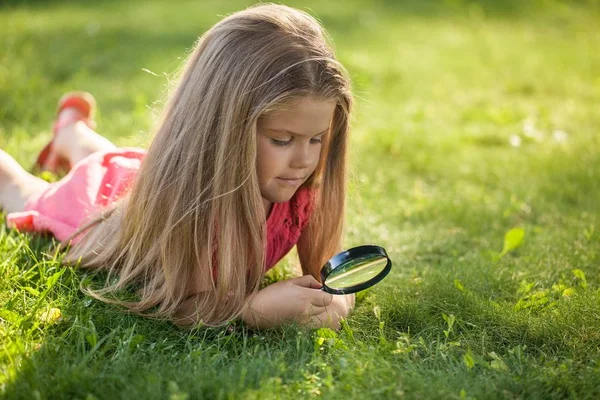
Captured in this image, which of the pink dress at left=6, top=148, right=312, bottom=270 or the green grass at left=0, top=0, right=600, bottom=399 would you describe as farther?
the pink dress at left=6, top=148, right=312, bottom=270

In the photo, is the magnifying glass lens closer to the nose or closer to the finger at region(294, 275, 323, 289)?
the finger at region(294, 275, 323, 289)

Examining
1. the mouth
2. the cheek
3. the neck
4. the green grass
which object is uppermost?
the cheek

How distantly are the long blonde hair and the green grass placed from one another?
6.3 inches

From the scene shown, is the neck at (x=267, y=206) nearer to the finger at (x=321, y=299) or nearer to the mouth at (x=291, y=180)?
the mouth at (x=291, y=180)

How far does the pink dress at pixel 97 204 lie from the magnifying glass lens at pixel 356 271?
48 cm

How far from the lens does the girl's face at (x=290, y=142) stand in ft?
8.18

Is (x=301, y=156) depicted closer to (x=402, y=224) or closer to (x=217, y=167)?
(x=217, y=167)

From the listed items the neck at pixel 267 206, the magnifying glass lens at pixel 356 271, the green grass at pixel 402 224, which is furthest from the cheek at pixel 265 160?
the green grass at pixel 402 224

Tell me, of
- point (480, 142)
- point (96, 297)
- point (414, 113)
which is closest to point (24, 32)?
point (414, 113)

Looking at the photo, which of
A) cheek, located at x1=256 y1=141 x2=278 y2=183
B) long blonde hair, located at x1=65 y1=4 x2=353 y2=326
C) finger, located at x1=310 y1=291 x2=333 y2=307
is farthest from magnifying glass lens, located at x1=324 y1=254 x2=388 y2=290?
cheek, located at x1=256 y1=141 x2=278 y2=183

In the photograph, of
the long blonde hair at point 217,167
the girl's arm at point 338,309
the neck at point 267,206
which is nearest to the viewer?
the long blonde hair at point 217,167

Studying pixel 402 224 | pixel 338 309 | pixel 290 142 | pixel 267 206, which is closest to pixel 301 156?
pixel 290 142

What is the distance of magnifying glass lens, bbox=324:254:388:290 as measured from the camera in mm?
2512

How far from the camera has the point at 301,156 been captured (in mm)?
2559
